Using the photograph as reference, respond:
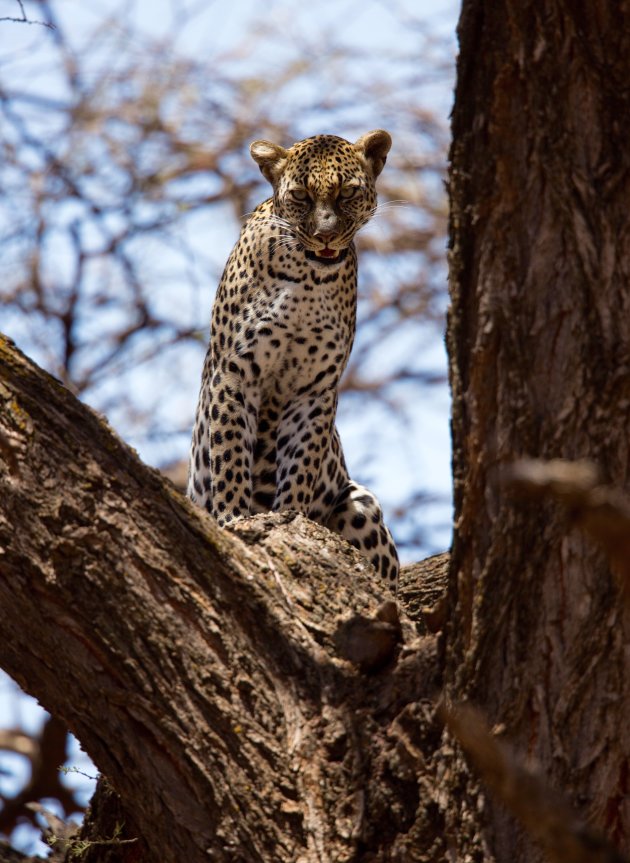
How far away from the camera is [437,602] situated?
415 centimetres

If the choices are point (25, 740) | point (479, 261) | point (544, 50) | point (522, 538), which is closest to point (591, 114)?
point (544, 50)

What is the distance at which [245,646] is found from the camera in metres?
4.35

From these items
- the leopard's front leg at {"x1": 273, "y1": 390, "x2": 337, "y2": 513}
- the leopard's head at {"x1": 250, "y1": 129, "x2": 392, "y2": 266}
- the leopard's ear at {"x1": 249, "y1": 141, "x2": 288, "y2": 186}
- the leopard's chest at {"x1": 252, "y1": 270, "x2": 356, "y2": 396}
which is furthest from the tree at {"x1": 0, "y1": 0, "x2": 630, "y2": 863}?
the leopard's ear at {"x1": 249, "y1": 141, "x2": 288, "y2": 186}

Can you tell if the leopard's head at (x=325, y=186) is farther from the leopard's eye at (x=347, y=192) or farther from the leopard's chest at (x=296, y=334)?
the leopard's chest at (x=296, y=334)

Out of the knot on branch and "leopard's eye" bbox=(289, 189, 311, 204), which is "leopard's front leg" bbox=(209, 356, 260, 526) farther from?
the knot on branch

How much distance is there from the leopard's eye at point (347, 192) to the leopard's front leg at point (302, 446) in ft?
3.95

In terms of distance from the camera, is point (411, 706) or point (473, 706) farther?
point (411, 706)

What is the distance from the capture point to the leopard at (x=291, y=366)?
319 inches

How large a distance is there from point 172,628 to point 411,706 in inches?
30.5

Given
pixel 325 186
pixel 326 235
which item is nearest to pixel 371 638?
pixel 326 235

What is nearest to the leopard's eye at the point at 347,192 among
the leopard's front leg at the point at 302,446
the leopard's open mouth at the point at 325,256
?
the leopard's open mouth at the point at 325,256

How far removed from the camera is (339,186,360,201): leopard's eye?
8.44 metres

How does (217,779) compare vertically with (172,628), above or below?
below

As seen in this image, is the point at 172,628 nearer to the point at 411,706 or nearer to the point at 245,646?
the point at 245,646
